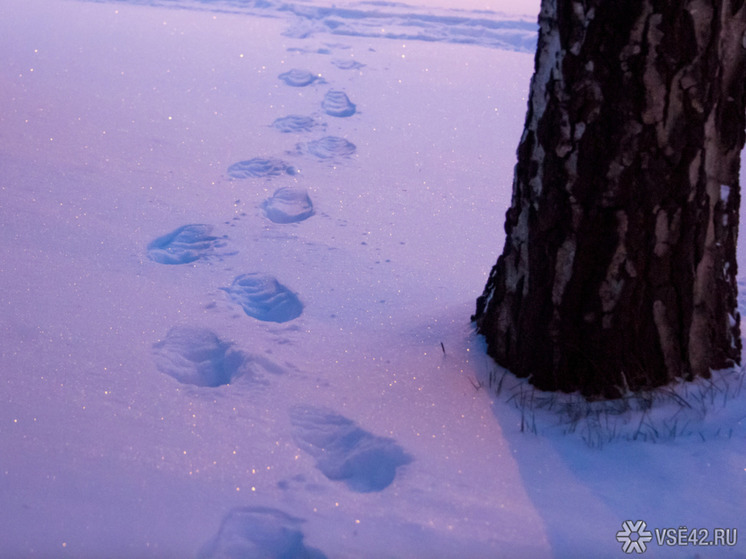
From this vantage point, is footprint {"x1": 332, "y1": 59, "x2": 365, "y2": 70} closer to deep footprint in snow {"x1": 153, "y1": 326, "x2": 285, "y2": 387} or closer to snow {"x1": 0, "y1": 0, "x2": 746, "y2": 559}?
snow {"x1": 0, "y1": 0, "x2": 746, "y2": 559}

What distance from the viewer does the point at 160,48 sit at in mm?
4258

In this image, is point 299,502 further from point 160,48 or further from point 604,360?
point 160,48

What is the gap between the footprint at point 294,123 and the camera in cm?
334

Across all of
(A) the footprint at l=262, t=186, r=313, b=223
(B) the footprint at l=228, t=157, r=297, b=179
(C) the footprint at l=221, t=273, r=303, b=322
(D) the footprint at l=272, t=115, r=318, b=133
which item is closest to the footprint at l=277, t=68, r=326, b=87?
(D) the footprint at l=272, t=115, r=318, b=133

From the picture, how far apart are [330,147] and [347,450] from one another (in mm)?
2128

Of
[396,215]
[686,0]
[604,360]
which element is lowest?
[396,215]

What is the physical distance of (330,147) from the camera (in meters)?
3.21

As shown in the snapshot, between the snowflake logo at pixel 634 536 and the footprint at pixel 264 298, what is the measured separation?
106 cm

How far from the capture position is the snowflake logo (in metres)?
1.12

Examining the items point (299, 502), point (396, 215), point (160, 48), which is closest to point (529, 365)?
point (299, 502)

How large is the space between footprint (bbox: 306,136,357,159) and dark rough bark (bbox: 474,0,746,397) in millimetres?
1724

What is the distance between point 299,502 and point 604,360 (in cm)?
75

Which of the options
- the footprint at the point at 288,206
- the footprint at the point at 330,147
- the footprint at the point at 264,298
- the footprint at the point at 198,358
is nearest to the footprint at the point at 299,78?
the footprint at the point at 330,147

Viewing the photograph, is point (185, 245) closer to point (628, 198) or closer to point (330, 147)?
point (330, 147)
